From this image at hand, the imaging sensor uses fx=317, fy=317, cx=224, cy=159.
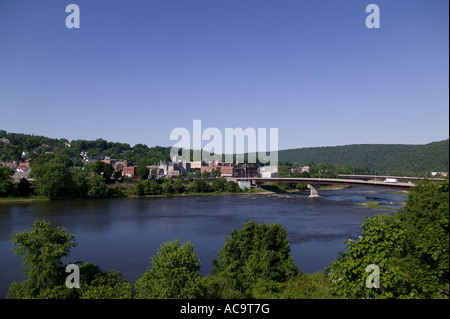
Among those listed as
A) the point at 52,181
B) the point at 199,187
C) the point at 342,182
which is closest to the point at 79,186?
the point at 52,181

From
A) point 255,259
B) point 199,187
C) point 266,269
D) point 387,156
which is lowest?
point 199,187

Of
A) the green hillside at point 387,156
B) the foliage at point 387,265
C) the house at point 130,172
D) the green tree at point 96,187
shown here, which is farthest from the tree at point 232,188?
the foliage at point 387,265

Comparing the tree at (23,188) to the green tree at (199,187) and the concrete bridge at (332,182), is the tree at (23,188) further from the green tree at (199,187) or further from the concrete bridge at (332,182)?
the concrete bridge at (332,182)

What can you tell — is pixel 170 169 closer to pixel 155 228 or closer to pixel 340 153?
pixel 155 228

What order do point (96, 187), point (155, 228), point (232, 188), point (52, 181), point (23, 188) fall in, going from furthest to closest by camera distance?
point (232, 188)
point (96, 187)
point (23, 188)
point (52, 181)
point (155, 228)

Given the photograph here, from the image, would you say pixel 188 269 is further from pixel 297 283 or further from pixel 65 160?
pixel 65 160

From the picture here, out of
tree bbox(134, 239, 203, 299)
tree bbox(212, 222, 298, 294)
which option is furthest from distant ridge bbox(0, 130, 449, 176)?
tree bbox(134, 239, 203, 299)

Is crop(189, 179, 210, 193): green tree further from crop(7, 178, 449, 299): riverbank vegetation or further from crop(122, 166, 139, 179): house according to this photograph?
crop(7, 178, 449, 299): riverbank vegetation
